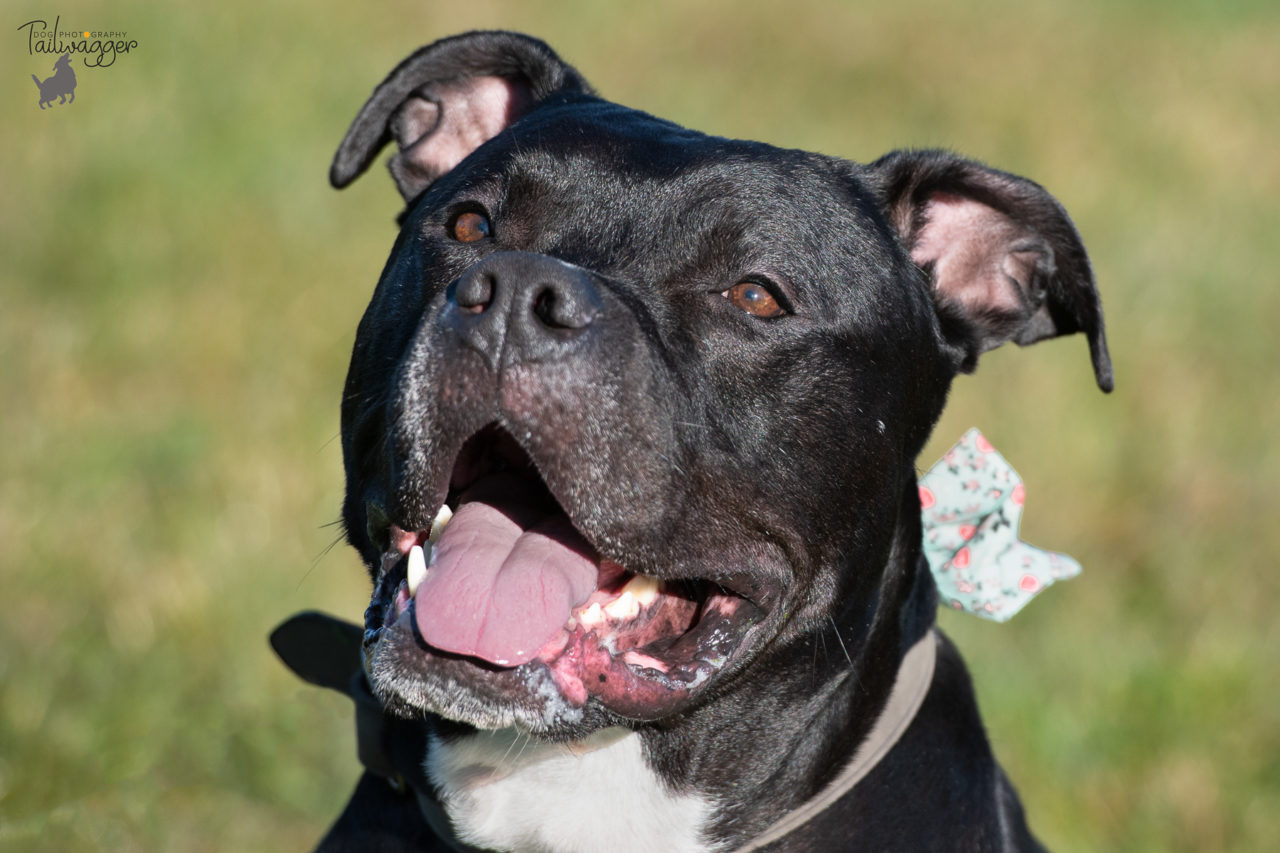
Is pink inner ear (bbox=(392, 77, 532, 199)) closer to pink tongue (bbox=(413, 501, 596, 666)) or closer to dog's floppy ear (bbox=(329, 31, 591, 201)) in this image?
dog's floppy ear (bbox=(329, 31, 591, 201))

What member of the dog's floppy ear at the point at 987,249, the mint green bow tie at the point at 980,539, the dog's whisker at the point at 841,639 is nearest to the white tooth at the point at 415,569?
the dog's whisker at the point at 841,639

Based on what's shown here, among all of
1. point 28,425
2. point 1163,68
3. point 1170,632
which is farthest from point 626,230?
point 1163,68

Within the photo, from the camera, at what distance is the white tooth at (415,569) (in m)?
3.01

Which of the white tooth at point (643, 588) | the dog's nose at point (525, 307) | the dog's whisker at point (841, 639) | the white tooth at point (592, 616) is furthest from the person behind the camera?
the dog's whisker at point (841, 639)

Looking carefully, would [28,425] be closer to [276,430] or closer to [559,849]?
[276,430]

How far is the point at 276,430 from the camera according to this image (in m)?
7.15

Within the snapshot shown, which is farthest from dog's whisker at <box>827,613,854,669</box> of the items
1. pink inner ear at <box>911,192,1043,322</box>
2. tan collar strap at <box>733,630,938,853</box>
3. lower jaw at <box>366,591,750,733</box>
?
pink inner ear at <box>911,192,1043,322</box>

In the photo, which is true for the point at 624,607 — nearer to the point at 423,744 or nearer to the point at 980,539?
the point at 423,744

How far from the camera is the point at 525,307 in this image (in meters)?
2.81

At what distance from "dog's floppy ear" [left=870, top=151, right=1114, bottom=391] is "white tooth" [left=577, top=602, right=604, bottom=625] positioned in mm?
1336

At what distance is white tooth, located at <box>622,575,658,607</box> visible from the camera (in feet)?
10.6

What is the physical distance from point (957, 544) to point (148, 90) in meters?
8.40

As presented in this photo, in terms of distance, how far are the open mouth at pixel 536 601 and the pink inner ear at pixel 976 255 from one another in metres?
1.24

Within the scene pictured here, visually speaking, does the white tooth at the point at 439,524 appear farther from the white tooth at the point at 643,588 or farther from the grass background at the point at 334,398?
the grass background at the point at 334,398
